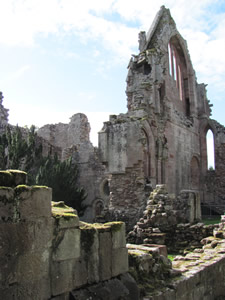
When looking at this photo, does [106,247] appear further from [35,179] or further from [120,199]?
[35,179]

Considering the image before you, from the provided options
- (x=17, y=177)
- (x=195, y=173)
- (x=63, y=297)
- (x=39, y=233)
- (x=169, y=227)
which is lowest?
(x=169, y=227)

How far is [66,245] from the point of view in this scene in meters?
2.86

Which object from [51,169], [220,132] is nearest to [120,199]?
[51,169]

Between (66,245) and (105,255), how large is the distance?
57 centimetres

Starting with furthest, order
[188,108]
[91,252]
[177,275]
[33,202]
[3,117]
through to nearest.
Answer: [3,117] → [188,108] → [177,275] → [91,252] → [33,202]

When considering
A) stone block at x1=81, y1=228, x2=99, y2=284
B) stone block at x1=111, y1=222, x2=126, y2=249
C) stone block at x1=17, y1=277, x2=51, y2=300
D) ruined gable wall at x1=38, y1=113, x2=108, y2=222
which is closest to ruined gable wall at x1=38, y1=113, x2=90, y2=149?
ruined gable wall at x1=38, y1=113, x2=108, y2=222

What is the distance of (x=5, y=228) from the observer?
7.97 feet

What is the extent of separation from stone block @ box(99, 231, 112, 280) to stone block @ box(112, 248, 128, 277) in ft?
0.21

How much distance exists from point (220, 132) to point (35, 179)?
11.5m

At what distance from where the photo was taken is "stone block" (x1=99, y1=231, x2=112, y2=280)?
3.19 metres

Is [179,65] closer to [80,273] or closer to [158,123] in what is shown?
[158,123]

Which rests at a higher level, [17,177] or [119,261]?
[17,177]

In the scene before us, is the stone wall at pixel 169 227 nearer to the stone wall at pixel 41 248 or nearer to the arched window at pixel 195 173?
the stone wall at pixel 41 248

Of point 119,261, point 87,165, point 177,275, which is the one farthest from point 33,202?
point 87,165
